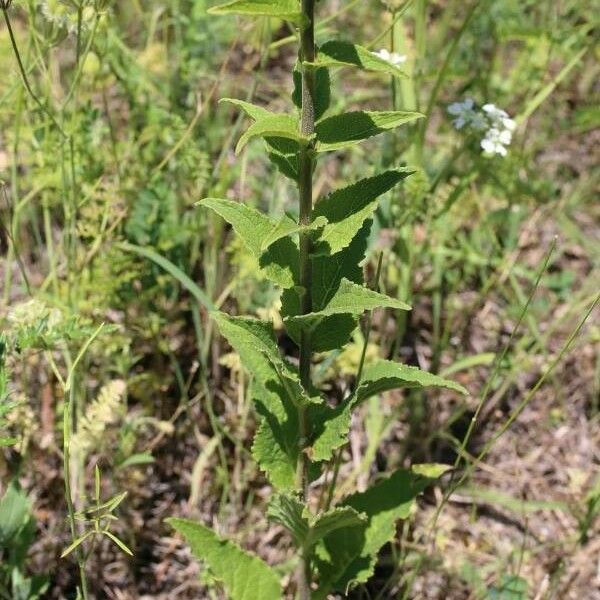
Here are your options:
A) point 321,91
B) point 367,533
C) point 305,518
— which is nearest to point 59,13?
point 321,91

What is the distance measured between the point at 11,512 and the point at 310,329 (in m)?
0.79

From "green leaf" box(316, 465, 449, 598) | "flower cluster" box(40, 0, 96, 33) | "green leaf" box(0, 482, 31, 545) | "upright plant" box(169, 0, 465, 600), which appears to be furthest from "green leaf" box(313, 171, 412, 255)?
"green leaf" box(0, 482, 31, 545)

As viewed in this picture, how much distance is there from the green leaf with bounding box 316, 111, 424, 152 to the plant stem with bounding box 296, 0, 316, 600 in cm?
3

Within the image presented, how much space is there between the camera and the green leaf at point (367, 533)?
5.81 feet

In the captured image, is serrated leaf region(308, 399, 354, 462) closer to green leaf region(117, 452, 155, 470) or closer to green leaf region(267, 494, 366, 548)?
green leaf region(267, 494, 366, 548)

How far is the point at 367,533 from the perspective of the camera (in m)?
1.78

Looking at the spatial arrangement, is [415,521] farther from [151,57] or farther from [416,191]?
[151,57]

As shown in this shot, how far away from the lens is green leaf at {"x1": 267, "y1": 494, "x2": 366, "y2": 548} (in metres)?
1.53

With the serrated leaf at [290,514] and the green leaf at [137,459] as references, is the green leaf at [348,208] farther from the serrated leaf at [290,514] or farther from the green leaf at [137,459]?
the green leaf at [137,459]

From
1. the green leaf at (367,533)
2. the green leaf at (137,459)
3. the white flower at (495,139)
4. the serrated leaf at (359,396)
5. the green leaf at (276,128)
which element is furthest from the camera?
the white flower at (495,139)

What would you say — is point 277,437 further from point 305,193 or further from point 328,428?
point 305,193

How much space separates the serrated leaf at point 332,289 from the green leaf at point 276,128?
0.85 ft

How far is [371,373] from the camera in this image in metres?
1.53

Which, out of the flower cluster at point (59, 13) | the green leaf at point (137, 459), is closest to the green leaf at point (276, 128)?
the flower cluster at point (59, 13)
